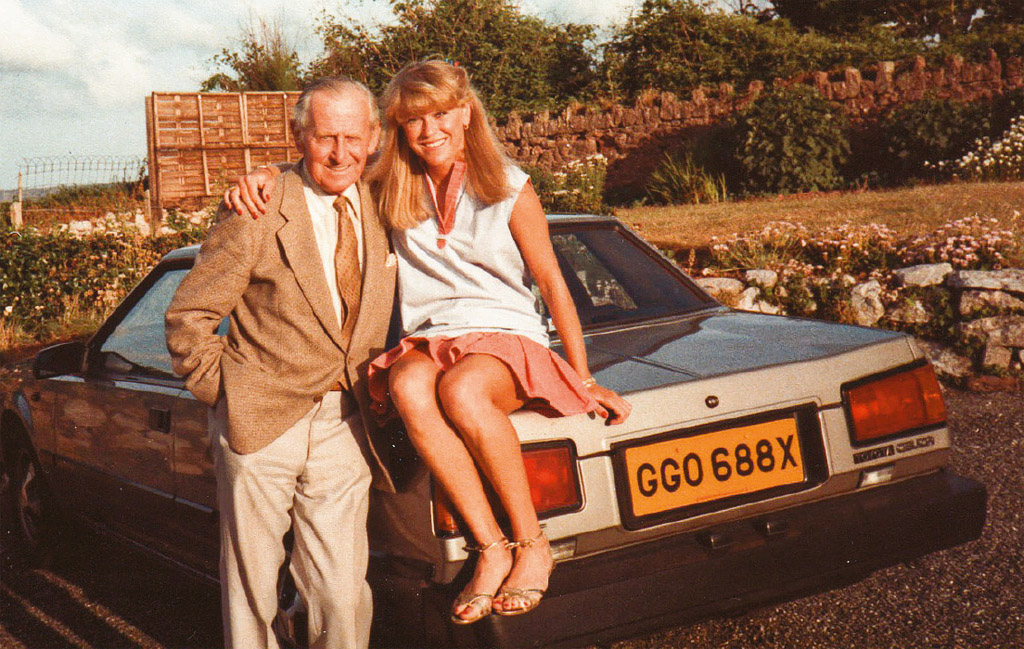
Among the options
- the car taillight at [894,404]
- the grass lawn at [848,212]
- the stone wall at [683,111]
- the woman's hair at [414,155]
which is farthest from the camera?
the stone wall at [683,111]

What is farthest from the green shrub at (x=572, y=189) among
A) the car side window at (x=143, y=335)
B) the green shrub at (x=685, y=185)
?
the car side window at (x=143, y=335)

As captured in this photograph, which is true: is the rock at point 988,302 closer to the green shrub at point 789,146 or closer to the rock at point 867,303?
the rock at point 867,303

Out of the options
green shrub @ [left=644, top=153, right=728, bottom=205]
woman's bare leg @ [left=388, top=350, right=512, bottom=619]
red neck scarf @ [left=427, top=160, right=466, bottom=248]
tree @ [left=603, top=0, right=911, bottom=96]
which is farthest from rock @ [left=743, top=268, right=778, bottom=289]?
Answer: tree @ [left=603, top=0, right=911, bottom=96]

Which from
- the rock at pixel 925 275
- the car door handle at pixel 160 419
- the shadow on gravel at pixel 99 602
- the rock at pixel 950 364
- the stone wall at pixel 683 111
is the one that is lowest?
the shadow on gravel at pixel 99 602

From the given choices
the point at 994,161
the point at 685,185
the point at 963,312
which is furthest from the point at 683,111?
the point at 963,312

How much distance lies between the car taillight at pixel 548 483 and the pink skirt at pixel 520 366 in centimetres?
9

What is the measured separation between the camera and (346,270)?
8.09 ft

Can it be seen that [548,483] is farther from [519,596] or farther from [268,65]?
[268,65]

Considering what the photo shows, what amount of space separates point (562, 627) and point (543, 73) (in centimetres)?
2008

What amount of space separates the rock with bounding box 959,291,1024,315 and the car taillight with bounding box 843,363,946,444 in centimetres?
426

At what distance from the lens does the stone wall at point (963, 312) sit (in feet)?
21.0

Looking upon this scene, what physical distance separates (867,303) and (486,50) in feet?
51.5

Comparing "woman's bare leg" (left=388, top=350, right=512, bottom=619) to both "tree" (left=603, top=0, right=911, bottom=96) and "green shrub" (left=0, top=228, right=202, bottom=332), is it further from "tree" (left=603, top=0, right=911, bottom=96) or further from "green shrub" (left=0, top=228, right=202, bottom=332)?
"tree" (left=603, top=0, right=911, bottom=96)

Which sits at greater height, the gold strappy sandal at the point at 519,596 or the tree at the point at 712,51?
the tree at the point at 712,51
